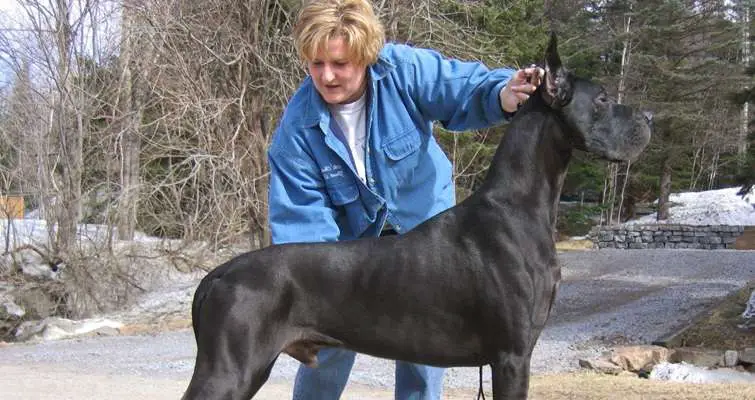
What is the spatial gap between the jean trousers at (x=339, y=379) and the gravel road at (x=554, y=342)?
4.01m

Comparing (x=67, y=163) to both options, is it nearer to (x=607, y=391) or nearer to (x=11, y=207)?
(x=11, y=207)

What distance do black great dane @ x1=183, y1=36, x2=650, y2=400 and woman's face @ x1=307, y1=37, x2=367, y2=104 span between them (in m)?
0.84

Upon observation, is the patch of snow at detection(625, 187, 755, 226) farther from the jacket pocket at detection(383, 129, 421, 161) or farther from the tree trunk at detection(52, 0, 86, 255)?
the jacket pocket at detection(383, 129, 421, 161)

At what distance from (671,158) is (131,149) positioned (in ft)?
73.1

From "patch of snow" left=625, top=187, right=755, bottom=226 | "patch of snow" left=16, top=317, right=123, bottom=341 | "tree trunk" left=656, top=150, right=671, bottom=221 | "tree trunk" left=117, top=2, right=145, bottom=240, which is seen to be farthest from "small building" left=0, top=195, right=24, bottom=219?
"tree trunk" left=656, top=150, right=671, bottom=221

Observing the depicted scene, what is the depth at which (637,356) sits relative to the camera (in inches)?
378

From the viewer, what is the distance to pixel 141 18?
14422 mm

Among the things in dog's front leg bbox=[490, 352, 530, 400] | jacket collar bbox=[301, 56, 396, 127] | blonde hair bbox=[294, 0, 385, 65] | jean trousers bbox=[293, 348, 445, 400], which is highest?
blonde hair bbox=[294, 0, 385, 65]

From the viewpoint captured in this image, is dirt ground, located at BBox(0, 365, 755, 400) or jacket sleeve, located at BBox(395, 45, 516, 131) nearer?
jacket sleeve, located at BBox(395, 45, 516, 131)

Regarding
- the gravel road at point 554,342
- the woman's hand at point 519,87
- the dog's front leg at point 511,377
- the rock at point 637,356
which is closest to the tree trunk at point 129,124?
the gravel road at point 554,342

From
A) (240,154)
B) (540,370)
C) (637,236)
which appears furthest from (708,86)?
(540,370)

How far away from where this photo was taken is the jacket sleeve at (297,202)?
416 centimetres

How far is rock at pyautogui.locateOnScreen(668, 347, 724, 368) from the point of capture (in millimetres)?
9625

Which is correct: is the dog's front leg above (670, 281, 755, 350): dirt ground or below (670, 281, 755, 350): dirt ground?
above
